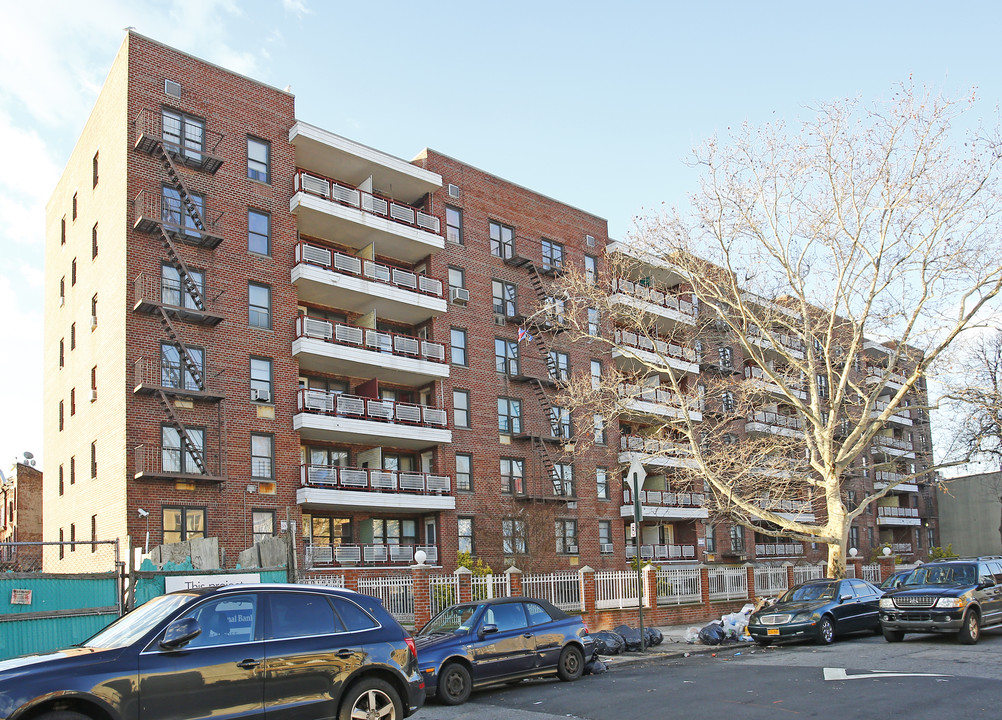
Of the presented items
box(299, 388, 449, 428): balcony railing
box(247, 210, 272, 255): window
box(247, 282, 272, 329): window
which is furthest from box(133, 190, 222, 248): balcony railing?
box(299, 388, 449, 428): balcony railing

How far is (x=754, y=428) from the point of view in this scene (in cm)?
4900

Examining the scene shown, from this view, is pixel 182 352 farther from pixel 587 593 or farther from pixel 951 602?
pixel 951 602

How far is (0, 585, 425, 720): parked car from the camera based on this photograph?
7555 millimetres

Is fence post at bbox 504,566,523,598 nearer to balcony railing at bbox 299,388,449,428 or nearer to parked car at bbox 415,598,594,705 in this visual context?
parked car at bbox 415,598,594,705

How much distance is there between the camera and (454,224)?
126 feet

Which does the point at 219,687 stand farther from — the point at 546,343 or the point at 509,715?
the point at 546,343

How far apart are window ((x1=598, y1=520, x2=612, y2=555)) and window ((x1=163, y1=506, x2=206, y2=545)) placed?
18516 millimetres

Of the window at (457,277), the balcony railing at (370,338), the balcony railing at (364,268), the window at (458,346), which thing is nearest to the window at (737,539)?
the window at (458,346)

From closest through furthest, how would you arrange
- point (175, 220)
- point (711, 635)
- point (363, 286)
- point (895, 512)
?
point (711, 635) < point (175, 220) < point (363, 286) < point (895, 512)

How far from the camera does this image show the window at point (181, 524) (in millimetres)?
Result: 27203

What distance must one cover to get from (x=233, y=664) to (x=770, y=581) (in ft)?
85.0

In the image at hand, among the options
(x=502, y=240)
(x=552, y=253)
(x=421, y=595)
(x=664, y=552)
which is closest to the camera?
(x=421, y=595)

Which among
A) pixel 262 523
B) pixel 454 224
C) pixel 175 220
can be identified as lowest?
pixel 262 523

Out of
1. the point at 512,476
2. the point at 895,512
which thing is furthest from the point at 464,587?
the point at 895,512
